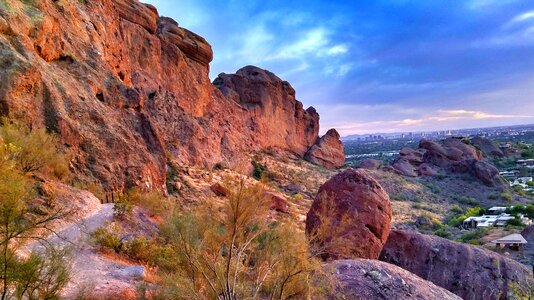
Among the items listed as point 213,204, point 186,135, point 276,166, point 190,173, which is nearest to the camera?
point 213,204

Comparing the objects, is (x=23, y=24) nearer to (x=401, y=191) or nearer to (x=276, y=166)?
(x=276, y=166)

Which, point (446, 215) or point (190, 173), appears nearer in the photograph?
point (190, 173)

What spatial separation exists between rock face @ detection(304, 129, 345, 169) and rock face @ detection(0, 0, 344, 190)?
1791 centimetres

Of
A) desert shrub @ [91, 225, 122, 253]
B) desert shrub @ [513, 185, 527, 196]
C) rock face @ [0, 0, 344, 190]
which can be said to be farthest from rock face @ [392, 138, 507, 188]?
desert shrub @ [91, 225, 122, 253]

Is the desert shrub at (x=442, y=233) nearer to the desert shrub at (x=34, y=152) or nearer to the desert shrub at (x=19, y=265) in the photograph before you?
the desert shrub at (x=34, y=152)

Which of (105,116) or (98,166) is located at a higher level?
(105,116)

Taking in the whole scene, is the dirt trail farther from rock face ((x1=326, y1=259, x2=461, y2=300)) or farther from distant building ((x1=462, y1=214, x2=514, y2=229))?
distant building ((x1=462, y1=214, x2=514, y2=229))

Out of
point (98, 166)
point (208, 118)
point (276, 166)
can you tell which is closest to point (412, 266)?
point (98, 166)

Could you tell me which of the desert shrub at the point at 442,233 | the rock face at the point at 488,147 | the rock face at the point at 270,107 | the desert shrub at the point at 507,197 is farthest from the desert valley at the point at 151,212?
the rock face at the point at 488,147

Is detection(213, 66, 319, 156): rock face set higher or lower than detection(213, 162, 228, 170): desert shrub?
higher

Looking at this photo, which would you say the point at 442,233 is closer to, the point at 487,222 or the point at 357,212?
the point at 487,222

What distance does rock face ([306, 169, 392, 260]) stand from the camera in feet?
39.2

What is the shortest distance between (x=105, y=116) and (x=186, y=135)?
16244mm

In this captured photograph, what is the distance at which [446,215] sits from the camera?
37.7 meters
